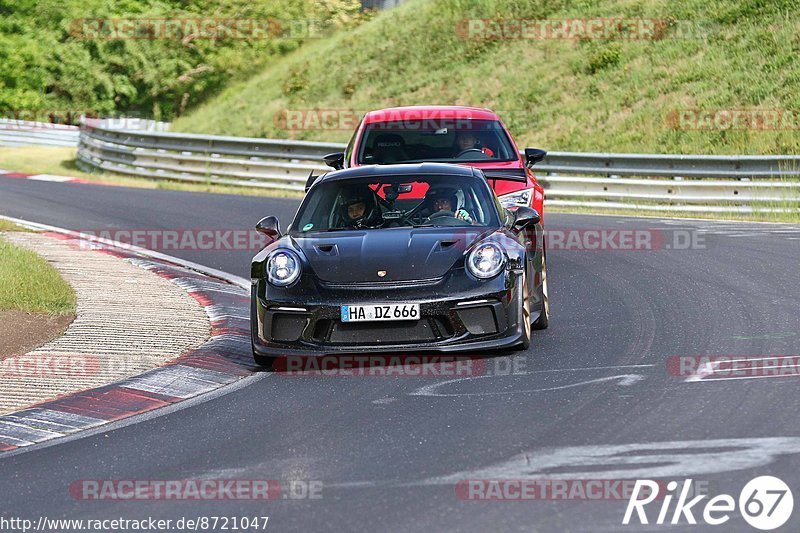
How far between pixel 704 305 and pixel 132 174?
64.2 feet

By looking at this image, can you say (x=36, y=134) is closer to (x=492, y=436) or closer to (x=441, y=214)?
(x=441, y=214)

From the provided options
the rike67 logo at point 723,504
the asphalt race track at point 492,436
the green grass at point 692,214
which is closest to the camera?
the rike67 logo at point 723,504

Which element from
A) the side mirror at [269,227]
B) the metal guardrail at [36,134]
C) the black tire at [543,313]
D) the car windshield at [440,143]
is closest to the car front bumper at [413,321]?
the side mirror at [269,227]

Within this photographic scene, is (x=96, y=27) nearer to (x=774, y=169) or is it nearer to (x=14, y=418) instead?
(x=774, y=169)

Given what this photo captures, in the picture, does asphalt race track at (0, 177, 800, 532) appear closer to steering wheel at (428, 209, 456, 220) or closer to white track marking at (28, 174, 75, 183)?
steering wheel at (428, 209, 456, 220)

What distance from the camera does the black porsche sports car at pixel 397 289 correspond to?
27.5 ft

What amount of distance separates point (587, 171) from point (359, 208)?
513 inches

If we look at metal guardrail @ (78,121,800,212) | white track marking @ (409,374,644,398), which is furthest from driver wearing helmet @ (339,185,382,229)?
metal guardrail @ (78,121,800,212)

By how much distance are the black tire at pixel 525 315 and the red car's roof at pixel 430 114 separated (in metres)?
5.53

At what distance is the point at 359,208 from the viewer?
9.71m

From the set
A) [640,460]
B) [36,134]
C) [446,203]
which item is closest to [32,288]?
[446,203]

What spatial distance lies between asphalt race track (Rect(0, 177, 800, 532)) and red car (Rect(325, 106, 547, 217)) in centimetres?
257

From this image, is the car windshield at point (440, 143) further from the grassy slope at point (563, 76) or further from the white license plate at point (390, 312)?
the grassy slope at point (563, 76)

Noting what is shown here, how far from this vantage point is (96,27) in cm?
5194
